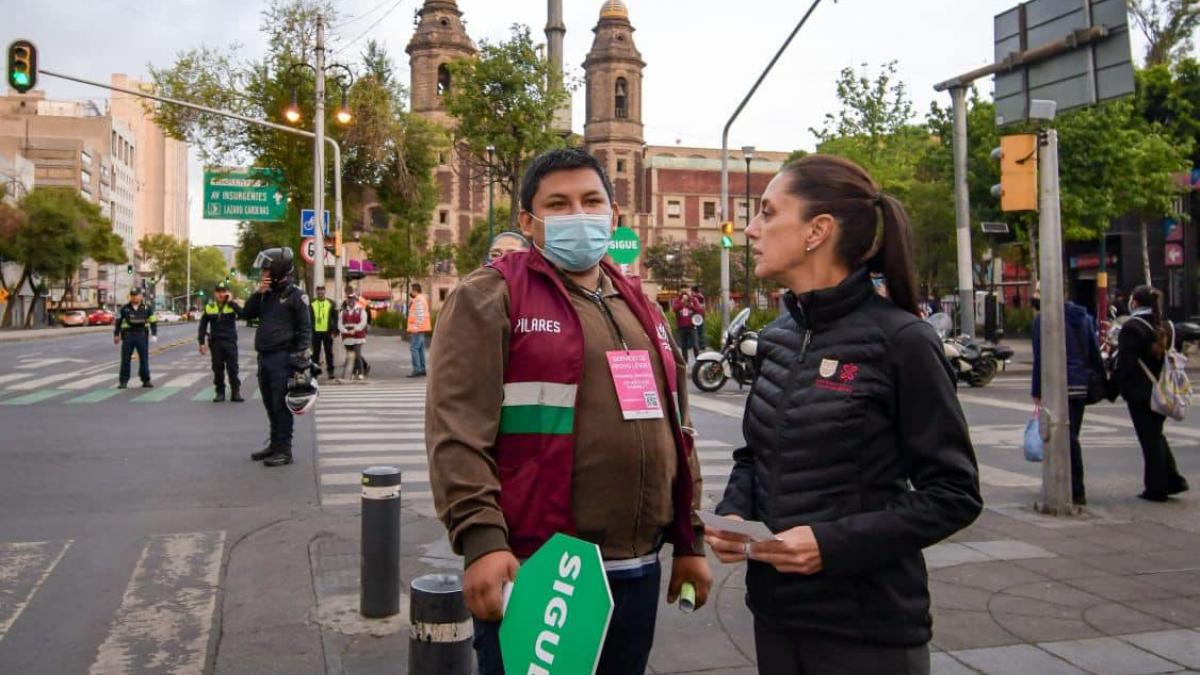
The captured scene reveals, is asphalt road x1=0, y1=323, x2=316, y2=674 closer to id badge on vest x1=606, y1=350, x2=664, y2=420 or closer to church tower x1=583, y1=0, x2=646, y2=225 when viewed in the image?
id badge on vest x1=606, y1=350, x2=664, y2=420

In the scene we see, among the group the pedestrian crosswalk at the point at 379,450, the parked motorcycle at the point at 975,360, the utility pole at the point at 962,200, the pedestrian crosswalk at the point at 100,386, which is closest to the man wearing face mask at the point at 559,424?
the pedestrian crosswalk at the point at 379,450

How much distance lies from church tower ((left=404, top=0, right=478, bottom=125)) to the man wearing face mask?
73824mm

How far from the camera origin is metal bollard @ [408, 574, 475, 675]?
2993mm

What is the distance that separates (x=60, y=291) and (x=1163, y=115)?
87373 mm

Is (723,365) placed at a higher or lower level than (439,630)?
higher

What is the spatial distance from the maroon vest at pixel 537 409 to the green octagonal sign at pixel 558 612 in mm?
249

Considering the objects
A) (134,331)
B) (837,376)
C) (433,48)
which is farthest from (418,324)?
(433,48)

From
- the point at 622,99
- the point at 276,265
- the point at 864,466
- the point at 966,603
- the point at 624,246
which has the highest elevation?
the point at 622,99

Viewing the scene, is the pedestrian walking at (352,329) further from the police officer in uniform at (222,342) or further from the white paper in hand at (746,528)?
the white paper in hand at (746,528)

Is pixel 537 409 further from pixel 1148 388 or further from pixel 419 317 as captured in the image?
pixel 419 317

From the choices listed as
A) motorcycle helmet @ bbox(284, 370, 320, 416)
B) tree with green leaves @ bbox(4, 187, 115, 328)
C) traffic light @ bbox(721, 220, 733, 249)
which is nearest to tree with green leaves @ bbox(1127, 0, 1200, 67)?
traffic light @ bbox(721, 220, 733, 249)

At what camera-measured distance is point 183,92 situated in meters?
33.1

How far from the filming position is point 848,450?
2.13 meters

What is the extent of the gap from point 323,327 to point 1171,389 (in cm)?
1561
